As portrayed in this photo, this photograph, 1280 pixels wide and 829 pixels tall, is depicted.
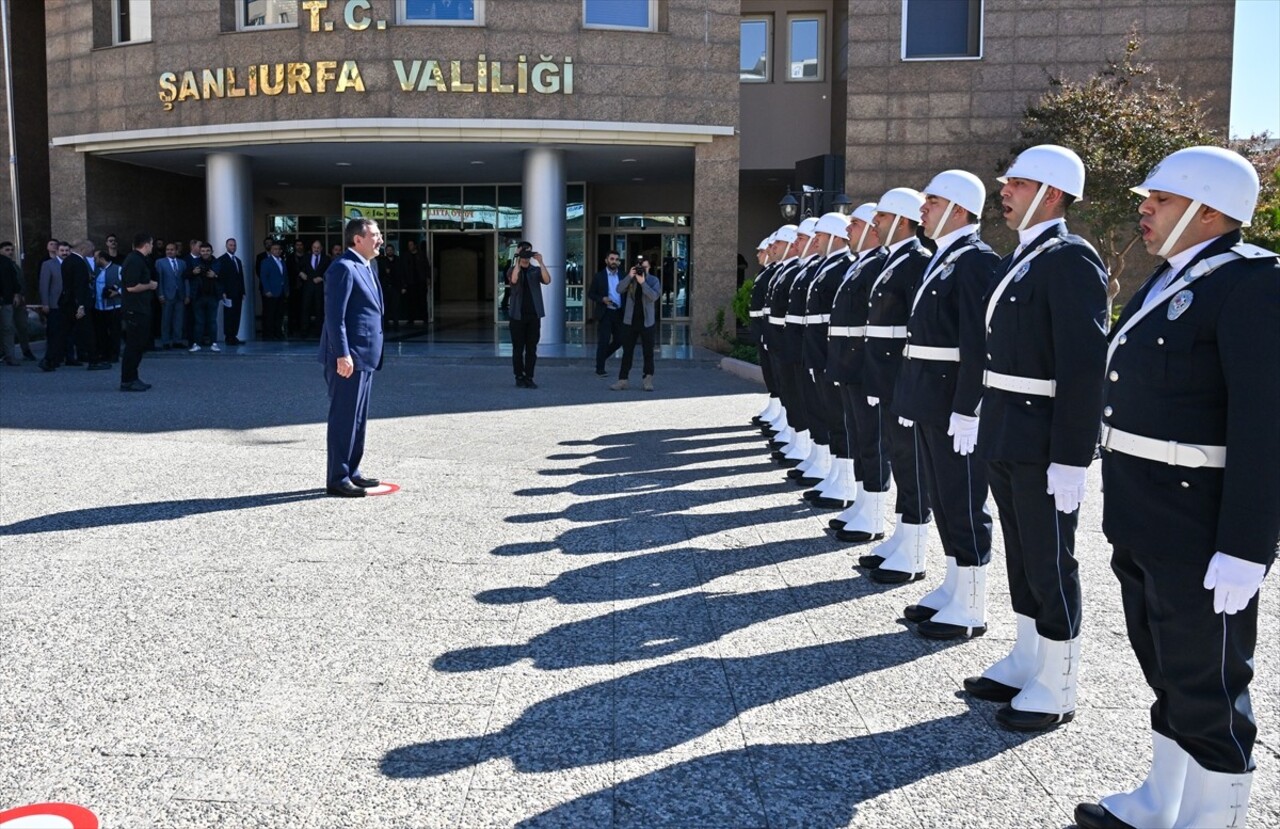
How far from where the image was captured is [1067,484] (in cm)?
388

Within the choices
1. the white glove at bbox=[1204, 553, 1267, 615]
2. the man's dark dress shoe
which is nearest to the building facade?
the man's dark dress shoe

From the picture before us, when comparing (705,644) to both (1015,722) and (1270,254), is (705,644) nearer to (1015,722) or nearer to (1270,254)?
(1015,722)

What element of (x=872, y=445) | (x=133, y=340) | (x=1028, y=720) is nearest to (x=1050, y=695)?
(x=1028, y=720)

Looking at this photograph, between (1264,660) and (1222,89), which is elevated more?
(1222,89)

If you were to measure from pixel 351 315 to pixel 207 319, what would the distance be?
14013 millimetres

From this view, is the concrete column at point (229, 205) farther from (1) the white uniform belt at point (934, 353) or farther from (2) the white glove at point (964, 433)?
(2) the white glove at point (964, 433)

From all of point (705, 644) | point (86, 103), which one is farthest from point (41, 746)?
point (86, 103)

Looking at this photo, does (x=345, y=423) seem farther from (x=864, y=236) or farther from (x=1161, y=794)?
(x=1161, y=794)

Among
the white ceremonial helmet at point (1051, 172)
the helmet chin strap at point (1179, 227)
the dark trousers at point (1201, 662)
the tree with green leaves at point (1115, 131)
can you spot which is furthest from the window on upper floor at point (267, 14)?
the dark trousers at point (1201, 662)

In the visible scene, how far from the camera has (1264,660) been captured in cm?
483

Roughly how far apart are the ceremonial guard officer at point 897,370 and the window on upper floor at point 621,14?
15.8m

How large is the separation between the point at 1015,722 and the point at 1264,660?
1.59m

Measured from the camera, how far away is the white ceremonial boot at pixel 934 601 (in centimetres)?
517

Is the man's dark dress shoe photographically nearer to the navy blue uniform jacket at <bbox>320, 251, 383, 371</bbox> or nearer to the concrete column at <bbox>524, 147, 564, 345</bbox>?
the navy blue uniform jacket at <bbox>320, 251, 383, 371</bbox>
